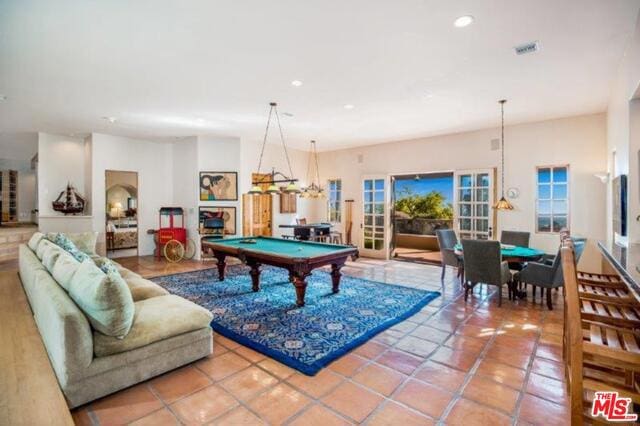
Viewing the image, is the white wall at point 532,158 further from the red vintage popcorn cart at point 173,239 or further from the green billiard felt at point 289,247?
the red vintage popcorn cart at point 173,239

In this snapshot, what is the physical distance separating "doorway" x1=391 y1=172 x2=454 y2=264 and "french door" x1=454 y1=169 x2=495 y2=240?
9.48ft

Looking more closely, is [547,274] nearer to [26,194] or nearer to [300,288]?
[300,288]

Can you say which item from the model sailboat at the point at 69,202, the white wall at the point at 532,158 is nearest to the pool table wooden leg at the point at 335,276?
the white wall at the point at 532,158

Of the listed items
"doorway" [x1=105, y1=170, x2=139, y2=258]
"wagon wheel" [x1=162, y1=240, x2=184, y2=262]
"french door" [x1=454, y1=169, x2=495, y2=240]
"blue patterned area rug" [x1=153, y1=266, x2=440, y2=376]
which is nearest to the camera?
"blue patterned area rug" [x1=153, y1=266, x2=440, y2=376]

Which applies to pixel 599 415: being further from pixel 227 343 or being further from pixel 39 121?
pixel 39 121

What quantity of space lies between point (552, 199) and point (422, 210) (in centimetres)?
482

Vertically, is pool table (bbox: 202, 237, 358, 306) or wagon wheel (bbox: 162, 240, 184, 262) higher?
pool table (bbox: 202, 237, 358, 306)

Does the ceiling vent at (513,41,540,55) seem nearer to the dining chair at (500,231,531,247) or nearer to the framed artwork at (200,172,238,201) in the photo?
the dining chair at (500,231,531,247)

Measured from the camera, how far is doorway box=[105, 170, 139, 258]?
8.77 meters

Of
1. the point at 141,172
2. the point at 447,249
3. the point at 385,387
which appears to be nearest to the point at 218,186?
the point at 141,172

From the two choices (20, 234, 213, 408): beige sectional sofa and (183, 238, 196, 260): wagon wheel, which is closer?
(20, 234, 213, 408): beige sectional sofa

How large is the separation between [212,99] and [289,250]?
275 cm

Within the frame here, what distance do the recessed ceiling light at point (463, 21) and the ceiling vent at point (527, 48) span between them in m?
0.85

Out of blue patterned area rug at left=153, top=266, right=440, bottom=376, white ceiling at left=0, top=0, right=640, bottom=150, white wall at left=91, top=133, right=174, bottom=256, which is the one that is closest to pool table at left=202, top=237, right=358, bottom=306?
blue patterned area rug at left=153, top=266, right=440, bottom=376
